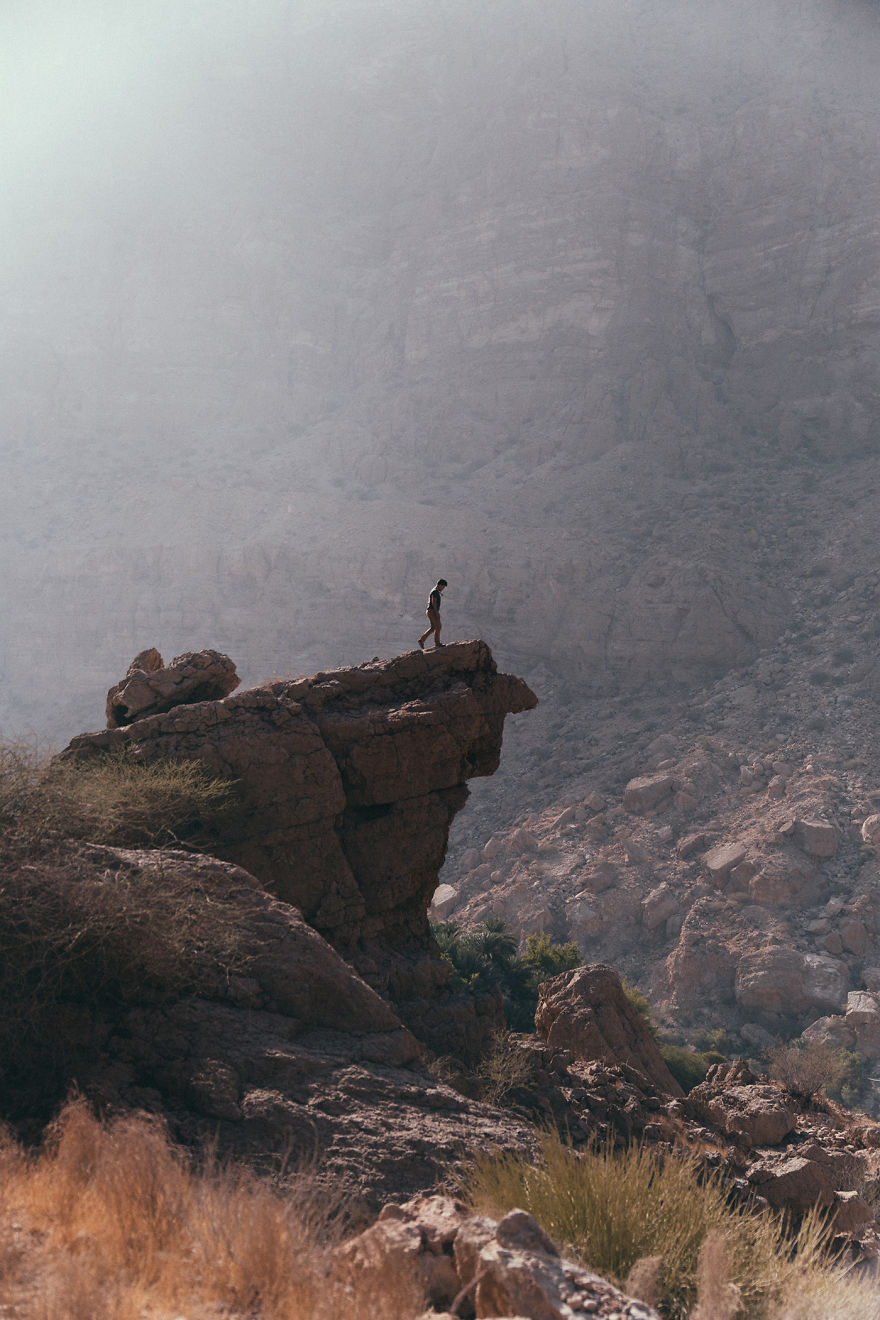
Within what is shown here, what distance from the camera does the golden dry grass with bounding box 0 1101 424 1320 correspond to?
15.3 feet

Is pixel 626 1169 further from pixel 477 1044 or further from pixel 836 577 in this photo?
pixel 836 577

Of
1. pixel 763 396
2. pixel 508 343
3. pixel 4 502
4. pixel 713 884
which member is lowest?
pixel 713 884

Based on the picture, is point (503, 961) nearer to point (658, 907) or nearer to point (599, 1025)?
point (658, 907)

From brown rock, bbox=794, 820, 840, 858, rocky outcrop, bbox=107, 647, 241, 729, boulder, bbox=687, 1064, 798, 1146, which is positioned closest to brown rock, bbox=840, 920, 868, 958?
brown rock, bbox=794, 820, 840, 858

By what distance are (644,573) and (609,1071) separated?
139 feet

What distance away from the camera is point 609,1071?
1287 cm

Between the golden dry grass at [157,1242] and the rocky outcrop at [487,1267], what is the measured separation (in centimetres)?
17

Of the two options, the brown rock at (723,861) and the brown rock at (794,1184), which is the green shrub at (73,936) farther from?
the brown rock at (723,861)

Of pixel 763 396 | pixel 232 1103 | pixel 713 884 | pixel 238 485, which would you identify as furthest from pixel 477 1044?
pixel 763 396

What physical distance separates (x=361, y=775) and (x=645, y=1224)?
7.36 m

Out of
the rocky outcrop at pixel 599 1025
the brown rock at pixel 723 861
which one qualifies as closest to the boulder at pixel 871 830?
the brown rock at pixel 723 861

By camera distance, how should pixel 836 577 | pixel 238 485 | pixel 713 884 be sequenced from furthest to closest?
1. pixel 238 485
2. pixel 836 577
3. pixel 713 884

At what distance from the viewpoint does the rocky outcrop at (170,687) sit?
1368cm

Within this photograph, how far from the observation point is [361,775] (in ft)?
41.5
